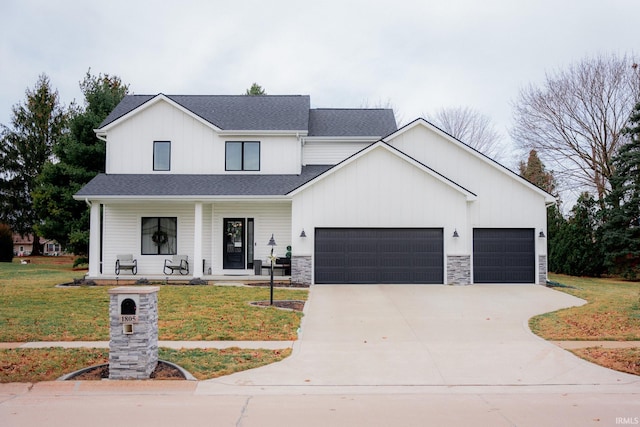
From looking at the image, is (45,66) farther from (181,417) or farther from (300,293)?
(181,417)

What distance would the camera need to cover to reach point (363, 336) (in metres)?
10.4

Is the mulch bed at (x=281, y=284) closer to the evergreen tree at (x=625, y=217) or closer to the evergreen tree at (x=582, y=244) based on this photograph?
the evergreen tree at (x=582, y=244)

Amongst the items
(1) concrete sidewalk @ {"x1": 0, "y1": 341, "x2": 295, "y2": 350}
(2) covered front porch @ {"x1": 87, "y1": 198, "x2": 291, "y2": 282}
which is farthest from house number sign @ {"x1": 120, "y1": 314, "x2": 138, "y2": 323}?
(2) covered front porch @ {"x1": 87, "y1": 198, "x2": 291, "y2": 282}

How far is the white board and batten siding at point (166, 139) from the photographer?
2164 cm

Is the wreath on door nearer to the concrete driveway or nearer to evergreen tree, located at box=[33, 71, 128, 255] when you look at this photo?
the concrete driveway

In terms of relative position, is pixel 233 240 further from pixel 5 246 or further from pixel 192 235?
pixel 5 246

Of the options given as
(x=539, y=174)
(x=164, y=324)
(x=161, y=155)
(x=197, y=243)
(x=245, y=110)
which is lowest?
(x=164, y=324)

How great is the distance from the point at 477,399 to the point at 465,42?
1935cm

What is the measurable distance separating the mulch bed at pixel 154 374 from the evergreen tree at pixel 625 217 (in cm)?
2418

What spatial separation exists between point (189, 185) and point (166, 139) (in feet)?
8.79

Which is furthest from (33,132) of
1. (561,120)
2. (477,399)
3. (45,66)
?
(477,399)

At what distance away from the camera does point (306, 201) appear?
19.0 meters

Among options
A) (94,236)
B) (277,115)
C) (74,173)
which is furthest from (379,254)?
(74,173)

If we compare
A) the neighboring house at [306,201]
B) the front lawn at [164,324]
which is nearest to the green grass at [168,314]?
the front lawn at [164,324]
